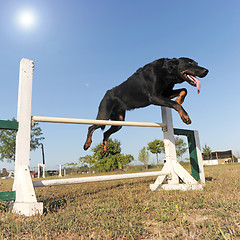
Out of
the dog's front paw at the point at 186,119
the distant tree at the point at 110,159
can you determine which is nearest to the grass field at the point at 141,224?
the dog's front paw at the point at 186,119

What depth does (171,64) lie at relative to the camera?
2.97 meters

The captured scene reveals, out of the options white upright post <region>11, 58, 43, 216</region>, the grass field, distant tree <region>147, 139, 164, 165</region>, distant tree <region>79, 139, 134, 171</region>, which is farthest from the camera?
distant tree <region>147, 139, 164, 165</region>

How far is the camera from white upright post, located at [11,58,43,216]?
1844 millimetres

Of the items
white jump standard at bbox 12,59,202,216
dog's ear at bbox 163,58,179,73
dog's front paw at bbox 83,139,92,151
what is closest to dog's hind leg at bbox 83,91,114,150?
dog's front paw at bbox 83,139,92,151

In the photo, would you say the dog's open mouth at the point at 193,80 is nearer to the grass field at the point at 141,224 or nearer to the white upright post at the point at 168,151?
the white upright post at the point at 168,151

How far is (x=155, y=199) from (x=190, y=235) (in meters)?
1.05

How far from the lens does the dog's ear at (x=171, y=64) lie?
2.95 metres

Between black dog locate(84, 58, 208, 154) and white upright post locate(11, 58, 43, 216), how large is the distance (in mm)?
1090

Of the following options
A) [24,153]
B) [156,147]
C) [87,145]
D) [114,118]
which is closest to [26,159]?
[24,153]

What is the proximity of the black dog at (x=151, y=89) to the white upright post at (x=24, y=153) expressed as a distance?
1.09 metres

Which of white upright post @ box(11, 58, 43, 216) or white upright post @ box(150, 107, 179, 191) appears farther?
white upright post @ box(150, 107, 179, 191)

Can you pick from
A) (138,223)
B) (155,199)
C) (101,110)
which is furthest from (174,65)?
(138,223)

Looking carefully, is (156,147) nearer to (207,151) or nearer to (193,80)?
(207,151)

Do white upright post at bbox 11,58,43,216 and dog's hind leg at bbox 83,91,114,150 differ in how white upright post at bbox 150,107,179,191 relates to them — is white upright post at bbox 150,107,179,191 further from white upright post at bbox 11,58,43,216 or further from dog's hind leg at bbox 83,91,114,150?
white upright post at bbox 11,58,43,216
